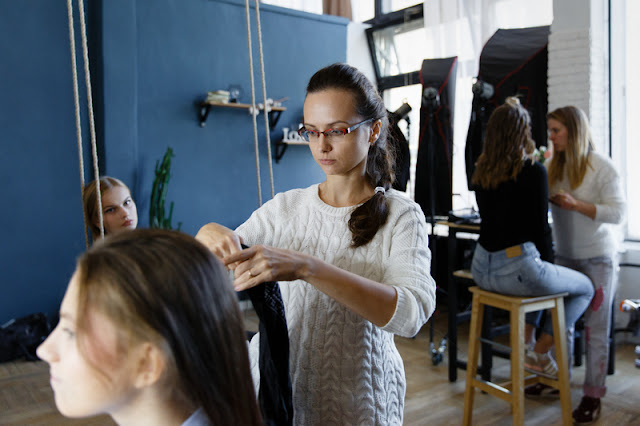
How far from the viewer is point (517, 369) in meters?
2.48

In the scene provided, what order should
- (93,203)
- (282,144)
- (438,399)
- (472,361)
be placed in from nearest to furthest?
(93,203) → (472,361) → (438,399) → (282,144)

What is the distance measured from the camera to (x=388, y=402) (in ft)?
4.14

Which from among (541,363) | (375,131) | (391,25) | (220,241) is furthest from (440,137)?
(220,241)

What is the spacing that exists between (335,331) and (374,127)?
1.59ft

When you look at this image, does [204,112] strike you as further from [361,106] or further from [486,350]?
[361,106]

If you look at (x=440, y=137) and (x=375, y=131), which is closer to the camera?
(x=375, y=131)

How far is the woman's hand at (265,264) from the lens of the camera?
994 mm

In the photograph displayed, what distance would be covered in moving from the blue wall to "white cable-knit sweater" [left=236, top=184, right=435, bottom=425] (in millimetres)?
3365

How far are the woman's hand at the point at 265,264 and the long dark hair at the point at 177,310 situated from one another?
0.18 metres

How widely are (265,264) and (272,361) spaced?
0.78 feet

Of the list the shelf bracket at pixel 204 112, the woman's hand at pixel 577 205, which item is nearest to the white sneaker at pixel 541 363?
the woman's hand at pixel 577 205

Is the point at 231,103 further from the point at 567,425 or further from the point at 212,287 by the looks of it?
the point at 212,287


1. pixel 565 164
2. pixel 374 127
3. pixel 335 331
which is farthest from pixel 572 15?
pixel 335 331

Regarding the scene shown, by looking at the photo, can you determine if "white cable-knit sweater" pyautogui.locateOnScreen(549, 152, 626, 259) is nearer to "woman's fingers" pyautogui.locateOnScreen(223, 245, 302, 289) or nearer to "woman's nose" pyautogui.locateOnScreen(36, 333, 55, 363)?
"woman's fingers" pyautogui.locateOnScreen(223, 245, 302, 289)
